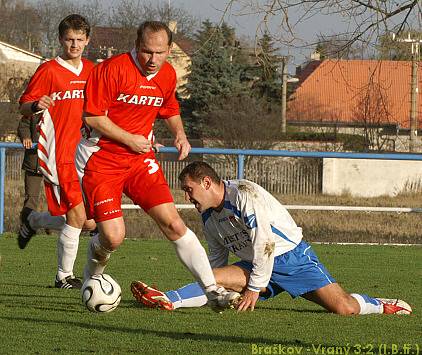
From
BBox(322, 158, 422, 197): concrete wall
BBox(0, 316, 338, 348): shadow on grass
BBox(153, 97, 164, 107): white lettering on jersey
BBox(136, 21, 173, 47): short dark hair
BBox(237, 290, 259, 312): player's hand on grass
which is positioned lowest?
BBox(322, 158, 422, 197): concrete wall

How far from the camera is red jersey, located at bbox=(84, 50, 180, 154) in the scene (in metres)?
7.18

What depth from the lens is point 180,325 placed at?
687 centimetres

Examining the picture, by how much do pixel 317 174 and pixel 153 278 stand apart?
1036cm

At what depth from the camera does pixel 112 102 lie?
23.8 ft

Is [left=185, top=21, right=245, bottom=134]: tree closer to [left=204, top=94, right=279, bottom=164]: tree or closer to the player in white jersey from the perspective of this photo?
[left=204, top=94, right=279, bottom=164]: tree

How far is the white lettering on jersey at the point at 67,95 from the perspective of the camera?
29.6ft

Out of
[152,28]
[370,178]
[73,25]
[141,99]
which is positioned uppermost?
[73,25]

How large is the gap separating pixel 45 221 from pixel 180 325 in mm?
3501

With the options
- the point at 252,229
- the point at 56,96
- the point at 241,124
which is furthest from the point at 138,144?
the point at 241,124

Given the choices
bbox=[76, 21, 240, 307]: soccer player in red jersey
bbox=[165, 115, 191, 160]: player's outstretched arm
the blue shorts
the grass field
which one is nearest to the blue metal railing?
the grass field

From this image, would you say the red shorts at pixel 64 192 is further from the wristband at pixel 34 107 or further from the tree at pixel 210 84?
the tree at pixel 210 84

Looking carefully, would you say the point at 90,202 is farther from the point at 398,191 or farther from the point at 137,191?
the point at 398,191

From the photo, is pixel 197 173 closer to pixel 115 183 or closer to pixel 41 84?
pixel 115 183

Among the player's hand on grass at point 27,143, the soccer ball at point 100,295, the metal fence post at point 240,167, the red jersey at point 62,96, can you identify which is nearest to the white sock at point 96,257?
the soccer ball at point 100,295
